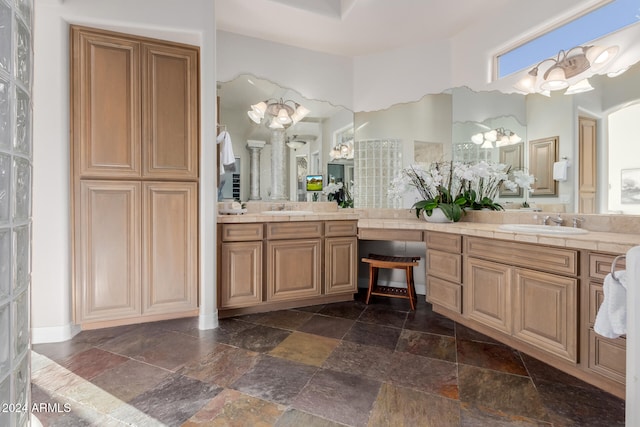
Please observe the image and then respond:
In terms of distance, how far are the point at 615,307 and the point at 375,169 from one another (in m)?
2.47

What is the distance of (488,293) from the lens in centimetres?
228

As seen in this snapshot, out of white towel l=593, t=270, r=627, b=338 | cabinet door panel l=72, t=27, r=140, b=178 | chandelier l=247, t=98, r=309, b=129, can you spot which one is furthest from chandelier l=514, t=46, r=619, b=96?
cabinet door panel l=72, t=27, r=140, b=178

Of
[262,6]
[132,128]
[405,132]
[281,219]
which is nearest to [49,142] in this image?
[132,128]

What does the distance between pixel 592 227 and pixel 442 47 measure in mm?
2176

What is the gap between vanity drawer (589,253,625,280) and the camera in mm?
1580

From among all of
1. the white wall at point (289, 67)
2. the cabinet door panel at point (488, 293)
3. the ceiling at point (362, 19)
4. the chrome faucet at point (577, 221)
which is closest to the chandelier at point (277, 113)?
the white wall at point (289, 67)

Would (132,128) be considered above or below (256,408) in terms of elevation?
above

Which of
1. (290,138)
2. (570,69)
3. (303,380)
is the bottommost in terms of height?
(303,380)

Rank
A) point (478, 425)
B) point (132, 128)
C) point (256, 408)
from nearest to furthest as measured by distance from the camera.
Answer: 1. point (478, 425)
2. point (256, 408)
3. point (132, 128)

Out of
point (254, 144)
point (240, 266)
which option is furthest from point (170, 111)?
point (240, 266)

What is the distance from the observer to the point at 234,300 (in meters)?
2.69

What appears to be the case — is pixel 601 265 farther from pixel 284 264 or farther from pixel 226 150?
pixel 226 150

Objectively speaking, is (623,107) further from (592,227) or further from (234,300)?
(234,300)

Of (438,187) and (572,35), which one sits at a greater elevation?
(572,35)
